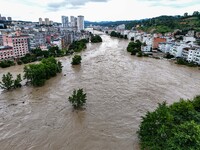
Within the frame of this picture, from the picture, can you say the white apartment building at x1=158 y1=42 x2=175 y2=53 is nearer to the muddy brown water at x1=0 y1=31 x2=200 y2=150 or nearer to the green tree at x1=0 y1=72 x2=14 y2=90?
the muddy brown water at x1=0 y1=31 x2=200 y2=150

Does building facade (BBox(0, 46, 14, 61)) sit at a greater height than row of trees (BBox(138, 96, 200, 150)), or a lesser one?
greater

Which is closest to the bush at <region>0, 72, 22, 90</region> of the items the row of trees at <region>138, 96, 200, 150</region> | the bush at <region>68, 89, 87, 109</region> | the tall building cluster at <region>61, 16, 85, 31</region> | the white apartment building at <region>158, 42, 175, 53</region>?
the bush at <region>68, 89, 87, 109</region>

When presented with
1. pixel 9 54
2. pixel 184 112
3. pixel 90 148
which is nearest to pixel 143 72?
pixel 184 112

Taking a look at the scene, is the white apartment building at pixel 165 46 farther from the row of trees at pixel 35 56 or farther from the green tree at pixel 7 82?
the green tree at pixel 7 82

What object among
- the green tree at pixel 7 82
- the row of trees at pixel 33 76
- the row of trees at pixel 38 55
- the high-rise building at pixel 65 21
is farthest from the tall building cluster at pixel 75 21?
the green tree at pixel 7 82

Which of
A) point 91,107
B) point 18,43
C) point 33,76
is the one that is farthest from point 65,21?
point 91,107

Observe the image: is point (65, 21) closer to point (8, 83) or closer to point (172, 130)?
point (8, 83)
